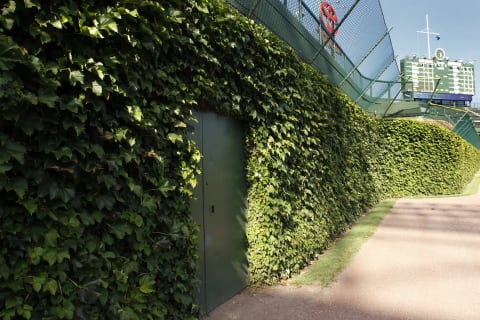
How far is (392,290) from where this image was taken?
4.37m

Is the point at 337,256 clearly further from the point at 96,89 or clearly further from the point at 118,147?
the point at 96,89

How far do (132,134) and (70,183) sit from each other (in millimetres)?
580

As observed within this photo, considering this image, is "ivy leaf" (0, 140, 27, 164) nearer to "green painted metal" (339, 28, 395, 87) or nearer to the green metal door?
the green metal door

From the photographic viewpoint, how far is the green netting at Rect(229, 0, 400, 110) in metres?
5.57

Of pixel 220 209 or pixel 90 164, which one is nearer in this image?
pixel 90 164

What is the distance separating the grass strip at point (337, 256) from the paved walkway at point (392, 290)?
0.15 meters

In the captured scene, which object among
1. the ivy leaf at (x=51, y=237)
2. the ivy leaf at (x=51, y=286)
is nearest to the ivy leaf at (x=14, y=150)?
the ivy leaf at (x=51, y=237)

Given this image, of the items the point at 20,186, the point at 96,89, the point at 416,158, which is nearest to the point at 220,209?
the point at 96,89

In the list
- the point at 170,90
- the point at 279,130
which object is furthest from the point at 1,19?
the point at 279,130

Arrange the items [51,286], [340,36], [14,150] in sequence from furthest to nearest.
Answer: [340,36]
[51,286]
[14,150]

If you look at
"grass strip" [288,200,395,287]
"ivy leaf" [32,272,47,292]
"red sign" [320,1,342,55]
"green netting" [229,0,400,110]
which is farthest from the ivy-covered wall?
"red sign" [320,1,342,55]

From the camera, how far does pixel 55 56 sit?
6.65ft

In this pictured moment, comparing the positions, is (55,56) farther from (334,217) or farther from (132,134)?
(334,217)

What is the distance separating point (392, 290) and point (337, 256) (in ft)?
5.14
